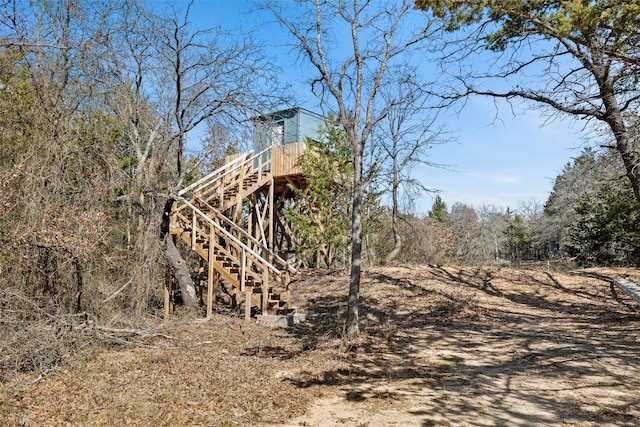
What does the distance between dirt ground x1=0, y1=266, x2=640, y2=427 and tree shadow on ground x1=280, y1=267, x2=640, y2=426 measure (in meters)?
0.03

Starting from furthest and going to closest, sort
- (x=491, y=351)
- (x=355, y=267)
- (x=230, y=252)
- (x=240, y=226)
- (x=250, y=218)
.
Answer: (x=250, y=218) → (x=240, y=226) → (x=230, y=252) → (x=355, y=267) → (x=491, y=351)

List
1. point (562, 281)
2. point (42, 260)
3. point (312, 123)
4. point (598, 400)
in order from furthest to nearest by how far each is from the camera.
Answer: point (312, 123)
point (562, 281)
point (42, 260)
point (598, 400)

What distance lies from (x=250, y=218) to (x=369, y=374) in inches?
421

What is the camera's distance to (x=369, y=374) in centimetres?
616

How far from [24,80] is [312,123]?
37.7 feet

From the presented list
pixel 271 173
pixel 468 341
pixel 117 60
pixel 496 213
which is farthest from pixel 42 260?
pixel 496 213

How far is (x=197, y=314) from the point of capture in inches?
408

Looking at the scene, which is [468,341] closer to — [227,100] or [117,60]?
[227,100]

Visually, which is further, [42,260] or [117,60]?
[117,60]

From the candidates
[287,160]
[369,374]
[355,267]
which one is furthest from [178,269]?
[287,160]

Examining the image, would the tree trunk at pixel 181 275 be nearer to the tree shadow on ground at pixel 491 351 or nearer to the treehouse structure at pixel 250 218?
the treehouse structure at pixel 250 218

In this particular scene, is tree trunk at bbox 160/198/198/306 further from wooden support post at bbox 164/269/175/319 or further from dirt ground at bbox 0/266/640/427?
dirt ground at bbox 0/266/640/427

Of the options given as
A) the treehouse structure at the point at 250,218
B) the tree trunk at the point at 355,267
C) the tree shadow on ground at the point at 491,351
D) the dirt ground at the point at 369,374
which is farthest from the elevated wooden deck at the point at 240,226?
the tree trunk at the point at 355,267

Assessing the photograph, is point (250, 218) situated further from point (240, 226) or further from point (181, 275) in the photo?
point (181, 275)
